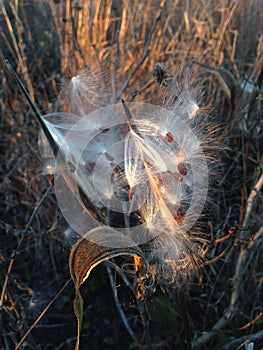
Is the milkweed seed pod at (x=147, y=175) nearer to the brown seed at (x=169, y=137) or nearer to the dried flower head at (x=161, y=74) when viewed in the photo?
the brown seed at (x=169, y=137)

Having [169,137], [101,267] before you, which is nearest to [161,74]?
[169,137]

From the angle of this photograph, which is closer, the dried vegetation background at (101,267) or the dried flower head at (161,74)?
the dried flower head at (161,74)

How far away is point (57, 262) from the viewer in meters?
2.16

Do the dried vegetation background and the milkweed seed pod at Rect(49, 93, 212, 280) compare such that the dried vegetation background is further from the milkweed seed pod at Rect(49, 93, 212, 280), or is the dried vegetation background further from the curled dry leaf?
the curled dry leaf

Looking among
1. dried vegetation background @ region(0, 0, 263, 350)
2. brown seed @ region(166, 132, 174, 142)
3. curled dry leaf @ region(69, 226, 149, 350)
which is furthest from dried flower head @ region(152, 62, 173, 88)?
curled dry leaf @ region(69, 226, 149, 350)

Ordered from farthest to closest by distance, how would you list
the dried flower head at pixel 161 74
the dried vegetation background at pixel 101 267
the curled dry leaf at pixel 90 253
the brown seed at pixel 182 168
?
1. the dried vegetation background at pixel 101 267
2. the dried flower head at pixel 161 74
3. the brown seed at pixel 182 168
4. the curled dry leaf at pixel 90 253

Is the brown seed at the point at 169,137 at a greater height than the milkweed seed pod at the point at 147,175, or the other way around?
the brown seed at the point at 169,137

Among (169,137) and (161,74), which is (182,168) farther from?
(161,74)

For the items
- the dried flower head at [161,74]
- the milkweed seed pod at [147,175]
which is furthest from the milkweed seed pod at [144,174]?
the dried flower head at [161,74]

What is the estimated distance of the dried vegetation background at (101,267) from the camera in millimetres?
1611

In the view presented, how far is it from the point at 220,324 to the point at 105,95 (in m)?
0.87

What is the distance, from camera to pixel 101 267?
1942mm

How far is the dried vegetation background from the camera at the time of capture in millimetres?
Result: 1611

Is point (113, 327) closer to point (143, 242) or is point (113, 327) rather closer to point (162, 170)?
point (143, 242)
